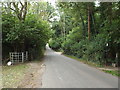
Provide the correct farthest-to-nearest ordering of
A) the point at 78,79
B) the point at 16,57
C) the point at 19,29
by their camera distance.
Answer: the point at 16,57, the point at 19,29, the point at 78,79

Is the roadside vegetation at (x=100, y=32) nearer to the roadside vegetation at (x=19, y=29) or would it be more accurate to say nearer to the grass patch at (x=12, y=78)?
the roadside vegetation at (x=19, y=29)

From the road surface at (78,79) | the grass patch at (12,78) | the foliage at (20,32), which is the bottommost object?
the grass patch at (12,78)

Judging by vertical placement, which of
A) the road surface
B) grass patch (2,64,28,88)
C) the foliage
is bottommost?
grass patch (2,64,28,88)

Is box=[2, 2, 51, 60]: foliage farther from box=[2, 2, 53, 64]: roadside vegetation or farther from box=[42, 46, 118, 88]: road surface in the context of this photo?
box=[42, 46, 118, 88]: road surface

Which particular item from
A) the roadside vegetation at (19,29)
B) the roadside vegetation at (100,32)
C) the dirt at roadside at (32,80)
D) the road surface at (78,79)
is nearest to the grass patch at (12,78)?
the dirt at roadside at (32,80)

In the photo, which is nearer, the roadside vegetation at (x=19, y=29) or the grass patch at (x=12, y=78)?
the grass patch at (x=12, y=78)

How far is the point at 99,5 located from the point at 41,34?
7222mm

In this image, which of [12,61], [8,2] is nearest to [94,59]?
[12,61]

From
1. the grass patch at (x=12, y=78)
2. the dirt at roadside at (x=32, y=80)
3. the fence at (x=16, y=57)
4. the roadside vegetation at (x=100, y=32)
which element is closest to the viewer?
the dirt at roadside at (x=32, y=80)

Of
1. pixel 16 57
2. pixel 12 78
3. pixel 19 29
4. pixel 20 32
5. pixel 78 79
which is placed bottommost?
pixel 12 78

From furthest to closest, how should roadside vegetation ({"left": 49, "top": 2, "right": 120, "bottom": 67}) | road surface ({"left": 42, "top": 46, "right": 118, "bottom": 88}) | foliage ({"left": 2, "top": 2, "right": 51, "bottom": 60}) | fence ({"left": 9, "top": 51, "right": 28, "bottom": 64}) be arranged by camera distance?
fence ({"left": 9, "top": 51, "right": 28, "bottom": 64}) → foliage ({"left": 2, "top": 2, "right": 51, "bottom": 60}) → roadside vegetation ({"left": 49, "top": 2, "right": 120, "bottom": 67}) → road surface ({"left": 42, "top": 46, "right": 118, "bottom": 88})

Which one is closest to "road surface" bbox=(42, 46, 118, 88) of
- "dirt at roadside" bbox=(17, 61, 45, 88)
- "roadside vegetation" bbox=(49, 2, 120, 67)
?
"dirt at roadside" bbox=(17, 61, 45, 88)

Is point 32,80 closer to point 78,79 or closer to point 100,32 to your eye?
point 78,79

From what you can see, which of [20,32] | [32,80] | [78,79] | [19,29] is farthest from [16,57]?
[78,79]
